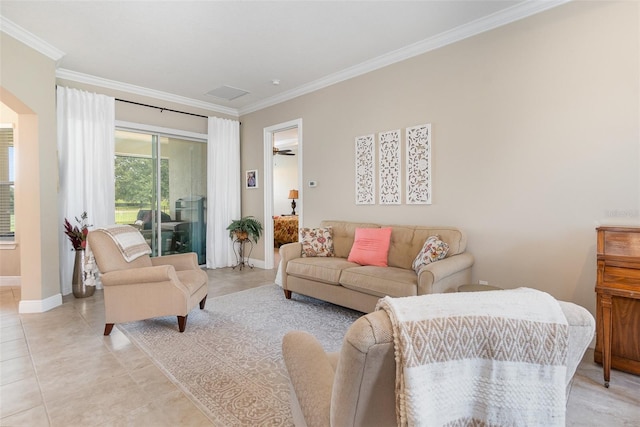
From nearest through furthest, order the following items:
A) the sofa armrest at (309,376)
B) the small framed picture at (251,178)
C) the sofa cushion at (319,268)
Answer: the sofa armrest at (309,376)
the sofa cushion at (319,268)
the small framed picture at (251,178)

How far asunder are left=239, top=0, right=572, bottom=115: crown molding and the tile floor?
294 centimetres

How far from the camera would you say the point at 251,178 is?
19.3ft

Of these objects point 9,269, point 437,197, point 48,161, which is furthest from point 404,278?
point 9,269

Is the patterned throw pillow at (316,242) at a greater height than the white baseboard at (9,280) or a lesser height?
greater

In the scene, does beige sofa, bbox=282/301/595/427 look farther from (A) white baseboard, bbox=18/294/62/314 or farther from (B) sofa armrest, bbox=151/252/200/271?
(A) white baseboard, bbox=18/294/62/314

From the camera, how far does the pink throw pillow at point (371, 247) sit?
139 inches

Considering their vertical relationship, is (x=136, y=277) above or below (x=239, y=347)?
above

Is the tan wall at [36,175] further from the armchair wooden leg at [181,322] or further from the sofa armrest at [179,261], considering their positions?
the armchair wooden leg at [181,322]

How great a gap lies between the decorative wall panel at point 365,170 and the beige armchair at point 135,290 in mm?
2345

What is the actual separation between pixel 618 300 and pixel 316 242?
9.12 ft

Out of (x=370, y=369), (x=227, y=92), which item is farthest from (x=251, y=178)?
(x=370, y=369)

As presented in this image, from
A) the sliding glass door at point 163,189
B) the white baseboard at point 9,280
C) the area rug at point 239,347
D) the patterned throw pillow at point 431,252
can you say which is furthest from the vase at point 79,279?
the patterned throw pillow at point 431,252

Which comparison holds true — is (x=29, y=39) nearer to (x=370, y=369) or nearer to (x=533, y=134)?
(x=370, y=369)

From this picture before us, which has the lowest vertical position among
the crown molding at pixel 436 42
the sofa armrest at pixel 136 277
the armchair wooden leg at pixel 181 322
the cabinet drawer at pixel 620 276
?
the armchair wooden leg at pixel 181 322
